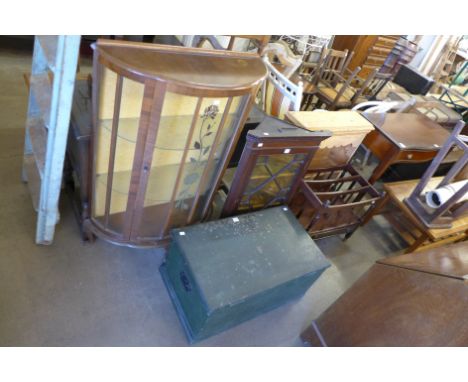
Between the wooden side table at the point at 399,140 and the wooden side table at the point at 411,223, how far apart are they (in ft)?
0.54

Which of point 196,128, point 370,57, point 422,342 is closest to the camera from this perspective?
point 422,342

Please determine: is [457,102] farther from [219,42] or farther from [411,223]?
[219,42]

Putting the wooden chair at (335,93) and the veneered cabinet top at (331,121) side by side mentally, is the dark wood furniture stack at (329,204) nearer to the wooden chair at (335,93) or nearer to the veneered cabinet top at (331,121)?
the veneered cabinet top at (331,121)

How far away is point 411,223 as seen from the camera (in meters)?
2.29

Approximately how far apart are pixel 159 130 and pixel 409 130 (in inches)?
74.1

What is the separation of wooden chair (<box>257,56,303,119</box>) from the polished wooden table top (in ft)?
2.01

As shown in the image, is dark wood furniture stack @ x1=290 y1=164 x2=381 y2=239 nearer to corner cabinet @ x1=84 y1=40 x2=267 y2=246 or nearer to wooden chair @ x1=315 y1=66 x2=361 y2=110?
corner cabinet @ x1=84 y1=40 x2=267 y2=246

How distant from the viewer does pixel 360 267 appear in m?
2.19

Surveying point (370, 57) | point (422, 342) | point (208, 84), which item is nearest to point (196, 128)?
point (208, 84)

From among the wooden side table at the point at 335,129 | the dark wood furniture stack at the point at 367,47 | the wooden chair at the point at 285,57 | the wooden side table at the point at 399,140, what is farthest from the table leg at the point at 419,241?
the dark wood furniture stack at the point at 367,47

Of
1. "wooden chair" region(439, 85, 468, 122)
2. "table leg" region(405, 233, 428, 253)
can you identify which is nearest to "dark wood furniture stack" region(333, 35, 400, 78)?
"wooden chair" region(439, 85, 468, 122)

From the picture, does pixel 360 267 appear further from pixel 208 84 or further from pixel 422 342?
pixel 208 84

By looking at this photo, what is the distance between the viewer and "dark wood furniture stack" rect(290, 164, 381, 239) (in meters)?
1.89

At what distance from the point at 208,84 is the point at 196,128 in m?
0.22
